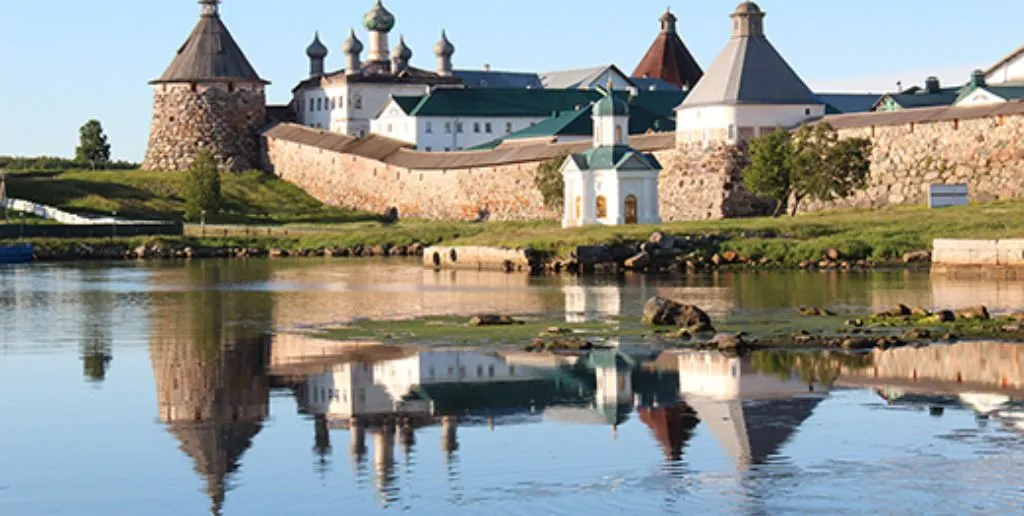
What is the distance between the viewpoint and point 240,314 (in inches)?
1255

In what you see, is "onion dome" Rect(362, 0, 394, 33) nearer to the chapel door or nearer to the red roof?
A: the red roof

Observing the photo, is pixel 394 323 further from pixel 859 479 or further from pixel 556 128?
pixel 556 128

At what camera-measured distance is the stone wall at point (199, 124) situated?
79562 mm

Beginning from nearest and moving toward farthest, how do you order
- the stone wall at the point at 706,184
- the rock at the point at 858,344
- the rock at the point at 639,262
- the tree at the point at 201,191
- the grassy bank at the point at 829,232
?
1. the rock at the point at 858,344
2. the grassy bank at the point at 829,232
3. the rock at the point at 639,262
4. the stone wall at the point at 706,184
5. the tree at the point at 201,191

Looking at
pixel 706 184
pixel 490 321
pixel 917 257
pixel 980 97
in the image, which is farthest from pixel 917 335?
pixel 980 97

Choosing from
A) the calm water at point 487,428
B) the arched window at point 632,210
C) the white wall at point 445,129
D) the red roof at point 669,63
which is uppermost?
the red roof at point 669,63

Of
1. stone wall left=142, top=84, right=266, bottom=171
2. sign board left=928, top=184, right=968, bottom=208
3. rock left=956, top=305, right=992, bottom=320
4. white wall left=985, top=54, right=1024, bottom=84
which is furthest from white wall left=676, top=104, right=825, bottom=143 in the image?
rock left=956, top=305, right=992, bottom=320

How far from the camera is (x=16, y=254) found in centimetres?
5441

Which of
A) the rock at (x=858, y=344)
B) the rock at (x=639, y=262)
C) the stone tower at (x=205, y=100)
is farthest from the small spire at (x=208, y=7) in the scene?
the rock at (x=858, y=344)

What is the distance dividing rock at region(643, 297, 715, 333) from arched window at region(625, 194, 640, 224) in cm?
2517

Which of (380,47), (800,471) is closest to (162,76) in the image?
(380,47)

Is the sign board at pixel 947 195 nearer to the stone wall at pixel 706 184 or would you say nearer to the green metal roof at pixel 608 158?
the green metal roof at pixel 608 158

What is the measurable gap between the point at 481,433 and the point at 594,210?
3518 centimetres

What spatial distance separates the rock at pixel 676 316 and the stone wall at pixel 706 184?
102 ft
